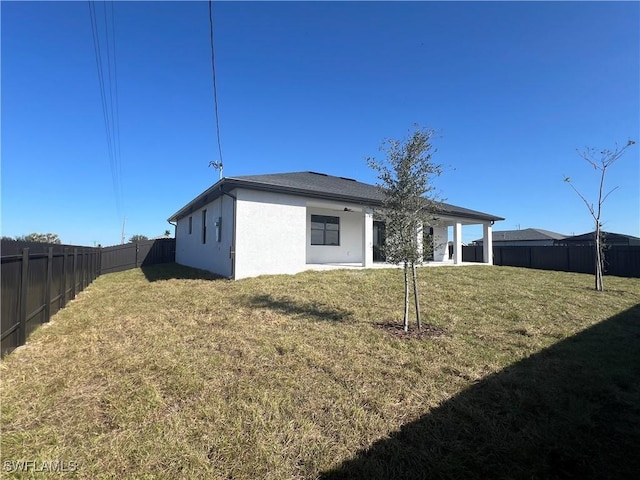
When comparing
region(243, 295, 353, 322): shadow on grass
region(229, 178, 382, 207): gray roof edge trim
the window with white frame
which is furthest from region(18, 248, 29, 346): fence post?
the window with white frame

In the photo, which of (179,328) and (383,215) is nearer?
(179,328)

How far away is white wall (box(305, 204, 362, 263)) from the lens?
49.2ft

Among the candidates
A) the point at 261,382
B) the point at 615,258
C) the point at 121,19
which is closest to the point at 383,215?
the point at 261,382

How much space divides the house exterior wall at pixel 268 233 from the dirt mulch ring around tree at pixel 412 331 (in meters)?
5.84

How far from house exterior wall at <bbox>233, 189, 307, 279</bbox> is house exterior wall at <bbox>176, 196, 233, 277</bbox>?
0.63 m

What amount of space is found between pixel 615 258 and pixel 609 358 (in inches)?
607

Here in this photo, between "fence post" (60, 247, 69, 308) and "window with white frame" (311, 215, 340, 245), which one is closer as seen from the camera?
"fence post" (60, 247, 69, 308)

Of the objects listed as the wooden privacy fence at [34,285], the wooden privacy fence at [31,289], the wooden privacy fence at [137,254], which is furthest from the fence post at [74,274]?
the wooden privacy fence at [137,254]

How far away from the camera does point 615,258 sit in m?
15.9

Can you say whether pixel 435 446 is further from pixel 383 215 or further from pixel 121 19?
pixel 121 19

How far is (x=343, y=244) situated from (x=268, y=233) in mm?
A: 5710

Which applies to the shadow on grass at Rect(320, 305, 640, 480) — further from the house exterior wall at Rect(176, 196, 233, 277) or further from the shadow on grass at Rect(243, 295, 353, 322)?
the house exterior wall at Rect(176, 196, 233, 277)

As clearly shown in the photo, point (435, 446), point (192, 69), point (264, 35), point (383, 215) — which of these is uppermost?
point (264, 35)

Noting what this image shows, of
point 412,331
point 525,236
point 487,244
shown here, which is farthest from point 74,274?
point 525,236
